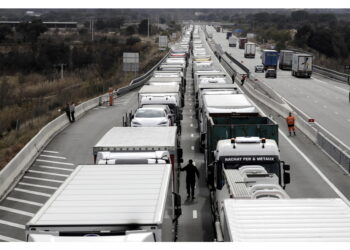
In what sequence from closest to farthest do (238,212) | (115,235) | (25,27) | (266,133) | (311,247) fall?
(311,247), (115,235), (238,212), (266,133), (25,27)

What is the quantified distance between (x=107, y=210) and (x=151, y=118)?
59.6 ft

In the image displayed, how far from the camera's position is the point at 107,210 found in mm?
6773

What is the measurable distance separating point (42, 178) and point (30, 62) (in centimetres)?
9243

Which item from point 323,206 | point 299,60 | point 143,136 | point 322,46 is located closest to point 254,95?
point 299,60

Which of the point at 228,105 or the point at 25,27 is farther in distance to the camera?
the point at 25,27

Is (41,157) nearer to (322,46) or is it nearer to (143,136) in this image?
(143,136)

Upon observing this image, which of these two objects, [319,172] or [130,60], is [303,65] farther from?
[319,172]

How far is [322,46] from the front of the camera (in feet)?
412

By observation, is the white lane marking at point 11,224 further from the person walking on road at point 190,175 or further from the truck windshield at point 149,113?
the truck windshield at point 149,113

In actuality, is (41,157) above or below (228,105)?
below

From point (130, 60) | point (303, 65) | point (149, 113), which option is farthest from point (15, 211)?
point (303, 65)

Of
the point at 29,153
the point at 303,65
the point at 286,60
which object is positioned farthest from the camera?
the point at 286,60

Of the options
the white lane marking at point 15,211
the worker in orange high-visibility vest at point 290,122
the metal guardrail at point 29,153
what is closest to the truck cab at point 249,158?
the white lane marking at point 15,211

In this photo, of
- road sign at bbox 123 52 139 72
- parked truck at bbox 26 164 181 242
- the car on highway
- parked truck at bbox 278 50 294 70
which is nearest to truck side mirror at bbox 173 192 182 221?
parked truck at bbox 26 164 181 242
